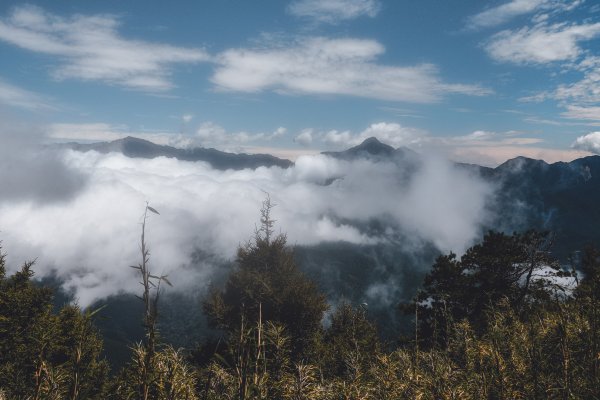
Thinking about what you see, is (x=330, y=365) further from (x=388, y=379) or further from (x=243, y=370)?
(x=243, y=370)

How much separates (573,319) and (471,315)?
779 inches

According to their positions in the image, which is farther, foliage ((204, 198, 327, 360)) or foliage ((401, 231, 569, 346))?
foliage ((204, 198, 327, 360))

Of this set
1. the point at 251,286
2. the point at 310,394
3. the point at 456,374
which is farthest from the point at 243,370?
the point at 251,286

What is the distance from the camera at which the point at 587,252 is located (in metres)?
34.4

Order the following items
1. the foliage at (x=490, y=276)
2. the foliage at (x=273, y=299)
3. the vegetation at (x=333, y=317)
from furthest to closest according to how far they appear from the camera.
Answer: the foliage at (x=273, y=299)
the foliage at (x=490, y=276)
the vegetation at (x=333, y=317)

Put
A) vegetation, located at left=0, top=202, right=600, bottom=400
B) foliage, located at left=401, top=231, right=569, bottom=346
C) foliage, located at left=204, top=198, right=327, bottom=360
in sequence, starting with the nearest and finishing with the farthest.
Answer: vegetation, located at left=0, top=202, right=600, bottom=400 < foliage, located at left=401, top=231, right=569, bottom=346 < foliage, located at left=204, top=198, right=327, bottom=360

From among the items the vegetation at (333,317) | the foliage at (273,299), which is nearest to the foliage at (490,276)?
the vegetation at (333,317)

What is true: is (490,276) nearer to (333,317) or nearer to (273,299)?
(333,317)

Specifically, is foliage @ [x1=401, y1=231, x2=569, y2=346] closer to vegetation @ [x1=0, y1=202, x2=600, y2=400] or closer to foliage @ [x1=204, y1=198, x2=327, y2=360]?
vegetation @ [x1=0, y1=202, x2=600, y2=400]

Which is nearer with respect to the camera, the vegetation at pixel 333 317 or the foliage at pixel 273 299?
the vegetation at pixel 333 317

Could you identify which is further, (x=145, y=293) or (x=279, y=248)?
(x=279, y=248)

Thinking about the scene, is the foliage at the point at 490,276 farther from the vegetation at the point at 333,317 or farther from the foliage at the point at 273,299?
the foliage at the point at 273,299

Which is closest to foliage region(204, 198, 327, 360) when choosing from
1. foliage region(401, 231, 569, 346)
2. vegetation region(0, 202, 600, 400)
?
vegetation region(0, 202, 600, 400)

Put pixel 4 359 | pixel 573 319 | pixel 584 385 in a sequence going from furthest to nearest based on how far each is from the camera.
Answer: pixel 4 359
pixel 573 319
pixel 584 385
